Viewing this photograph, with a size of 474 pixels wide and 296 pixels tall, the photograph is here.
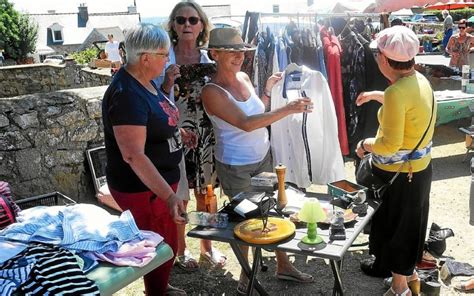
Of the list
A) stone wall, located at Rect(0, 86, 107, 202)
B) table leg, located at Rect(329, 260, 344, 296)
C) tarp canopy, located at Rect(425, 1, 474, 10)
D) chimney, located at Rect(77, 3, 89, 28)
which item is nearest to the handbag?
table leg, located at Rect(329, 260, 344, 296)

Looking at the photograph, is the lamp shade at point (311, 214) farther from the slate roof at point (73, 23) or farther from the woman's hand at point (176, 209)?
the slate roof at point (73, 23)

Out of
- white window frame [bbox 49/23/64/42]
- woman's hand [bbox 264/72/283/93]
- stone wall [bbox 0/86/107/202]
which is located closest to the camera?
woman's hand [bbox 264/72/283/93]

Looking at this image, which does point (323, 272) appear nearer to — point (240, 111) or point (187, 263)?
point (187, 263)

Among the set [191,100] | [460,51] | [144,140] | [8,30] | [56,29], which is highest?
[56,29]

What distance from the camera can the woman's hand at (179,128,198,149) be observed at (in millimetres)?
3219

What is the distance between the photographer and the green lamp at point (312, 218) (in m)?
2.09

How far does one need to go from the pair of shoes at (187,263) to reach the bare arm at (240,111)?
1296 mm

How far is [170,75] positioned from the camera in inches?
117

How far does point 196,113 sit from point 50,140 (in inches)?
73.5

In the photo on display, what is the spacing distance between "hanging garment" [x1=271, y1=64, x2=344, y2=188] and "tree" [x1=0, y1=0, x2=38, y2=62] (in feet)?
130

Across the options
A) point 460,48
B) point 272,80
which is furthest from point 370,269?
point 460,48

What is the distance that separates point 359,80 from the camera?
170 inches

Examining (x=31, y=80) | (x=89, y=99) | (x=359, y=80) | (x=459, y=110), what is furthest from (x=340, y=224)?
(x=31, y=80)

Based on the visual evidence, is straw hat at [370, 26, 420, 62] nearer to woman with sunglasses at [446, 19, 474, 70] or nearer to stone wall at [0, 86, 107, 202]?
stone wall at [0, 86, 107, 202]
